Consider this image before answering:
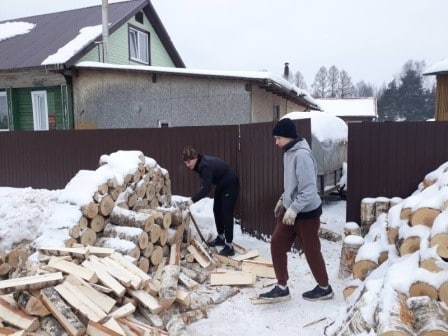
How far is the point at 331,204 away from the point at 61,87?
9094mm

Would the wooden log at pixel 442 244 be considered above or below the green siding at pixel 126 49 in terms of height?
below

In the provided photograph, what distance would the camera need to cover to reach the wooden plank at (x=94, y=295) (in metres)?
3.56

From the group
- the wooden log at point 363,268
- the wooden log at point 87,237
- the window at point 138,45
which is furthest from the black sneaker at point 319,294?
the window at point 138,45

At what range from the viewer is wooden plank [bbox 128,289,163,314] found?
3.73m

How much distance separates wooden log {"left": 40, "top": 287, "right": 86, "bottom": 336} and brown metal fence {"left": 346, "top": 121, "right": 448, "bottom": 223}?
4.19 m

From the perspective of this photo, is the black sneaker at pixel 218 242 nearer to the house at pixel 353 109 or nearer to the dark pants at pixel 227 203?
the dark pants at pixel 227 203

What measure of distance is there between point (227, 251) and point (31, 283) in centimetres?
290

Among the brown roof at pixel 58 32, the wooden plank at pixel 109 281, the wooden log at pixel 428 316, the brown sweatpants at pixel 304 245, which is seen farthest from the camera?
the brown roof at pixel 58 32

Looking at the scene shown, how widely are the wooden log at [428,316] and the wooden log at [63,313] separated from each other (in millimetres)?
2560

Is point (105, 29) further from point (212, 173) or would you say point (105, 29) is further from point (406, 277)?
point (406, 277)

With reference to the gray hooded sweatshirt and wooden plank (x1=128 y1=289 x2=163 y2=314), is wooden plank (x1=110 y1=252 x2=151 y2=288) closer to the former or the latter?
wooden plank (x1=128 y1=289 x2=163 y2=314)

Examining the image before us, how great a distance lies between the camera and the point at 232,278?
15.9 feet

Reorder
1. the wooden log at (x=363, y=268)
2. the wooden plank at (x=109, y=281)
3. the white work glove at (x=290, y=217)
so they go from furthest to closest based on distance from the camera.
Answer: the wooden log at (x=363, y=268) → the white work glove at (x=290, y=217) → the wooden plank at (x=109, y=281)

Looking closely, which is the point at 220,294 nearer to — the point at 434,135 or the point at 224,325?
the point at 224,325
